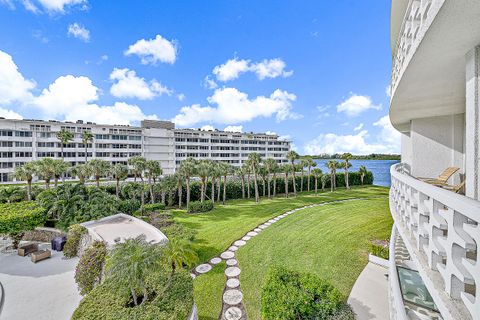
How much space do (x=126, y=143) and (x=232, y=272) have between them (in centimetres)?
5482

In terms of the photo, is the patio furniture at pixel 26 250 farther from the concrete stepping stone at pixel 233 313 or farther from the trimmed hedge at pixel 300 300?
the trimmed hedge at pixel 300 300

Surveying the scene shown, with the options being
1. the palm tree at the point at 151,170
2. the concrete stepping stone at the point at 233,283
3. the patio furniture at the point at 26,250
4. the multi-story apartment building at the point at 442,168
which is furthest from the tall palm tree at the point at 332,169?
the patio furniture at the point at 26,250

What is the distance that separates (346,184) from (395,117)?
147 feet

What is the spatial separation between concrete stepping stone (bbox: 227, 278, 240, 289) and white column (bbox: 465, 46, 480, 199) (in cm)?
1147

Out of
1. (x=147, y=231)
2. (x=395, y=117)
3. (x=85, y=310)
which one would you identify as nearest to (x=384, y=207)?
(x=395, y=117)

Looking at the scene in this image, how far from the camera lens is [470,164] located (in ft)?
13.3

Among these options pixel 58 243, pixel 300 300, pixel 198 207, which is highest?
pixel 300 300

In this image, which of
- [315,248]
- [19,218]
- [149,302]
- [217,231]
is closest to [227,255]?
[217,231]

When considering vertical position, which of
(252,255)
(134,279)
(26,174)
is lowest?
(252,255)

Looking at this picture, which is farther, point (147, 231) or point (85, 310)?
point (147, 231)

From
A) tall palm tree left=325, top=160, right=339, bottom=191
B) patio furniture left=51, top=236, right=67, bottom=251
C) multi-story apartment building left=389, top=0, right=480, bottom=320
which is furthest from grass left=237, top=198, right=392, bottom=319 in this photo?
tall palm tree left=325, top=160, right=339, bottom=191

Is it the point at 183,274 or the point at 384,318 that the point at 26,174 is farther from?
the point at 384,318

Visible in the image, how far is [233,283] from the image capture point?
12508 mm

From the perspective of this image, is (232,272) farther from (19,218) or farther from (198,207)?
(19,218)
